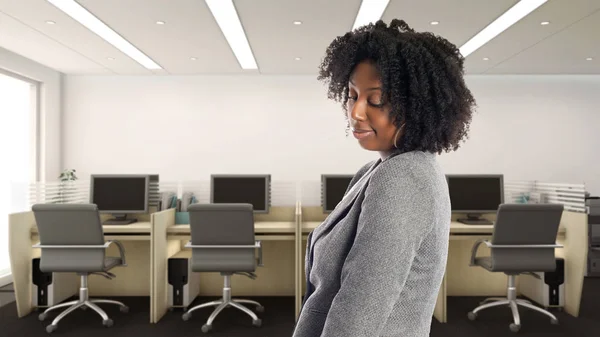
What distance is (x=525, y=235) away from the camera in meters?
3.44

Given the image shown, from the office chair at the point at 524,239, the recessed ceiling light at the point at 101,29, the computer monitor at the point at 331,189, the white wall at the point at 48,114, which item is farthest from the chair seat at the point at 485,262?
the white wall at the point at 48,114

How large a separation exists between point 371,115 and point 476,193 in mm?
3885

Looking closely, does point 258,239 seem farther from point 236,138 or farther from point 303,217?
point 236,138

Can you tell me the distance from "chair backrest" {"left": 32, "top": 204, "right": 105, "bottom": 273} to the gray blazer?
3.04 metres

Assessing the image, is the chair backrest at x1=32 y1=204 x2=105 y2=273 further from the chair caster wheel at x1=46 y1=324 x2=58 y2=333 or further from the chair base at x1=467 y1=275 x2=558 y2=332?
the chair base at x1=467 y1=275 x2=558 y2=332

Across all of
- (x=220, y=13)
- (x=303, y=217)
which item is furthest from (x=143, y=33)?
(x=303, y=217)

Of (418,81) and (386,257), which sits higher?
(418,81)

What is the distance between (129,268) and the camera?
14.4ft

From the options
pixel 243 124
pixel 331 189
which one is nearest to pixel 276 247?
pixel 331 189

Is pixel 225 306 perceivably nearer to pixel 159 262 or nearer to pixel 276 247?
pixel 159 262

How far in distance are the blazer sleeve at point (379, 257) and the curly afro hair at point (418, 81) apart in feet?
0.40

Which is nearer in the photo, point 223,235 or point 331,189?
point 223,235

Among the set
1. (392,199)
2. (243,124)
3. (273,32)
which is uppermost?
(273,32)

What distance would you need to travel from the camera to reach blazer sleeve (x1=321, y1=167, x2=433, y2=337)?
2.05 ft
